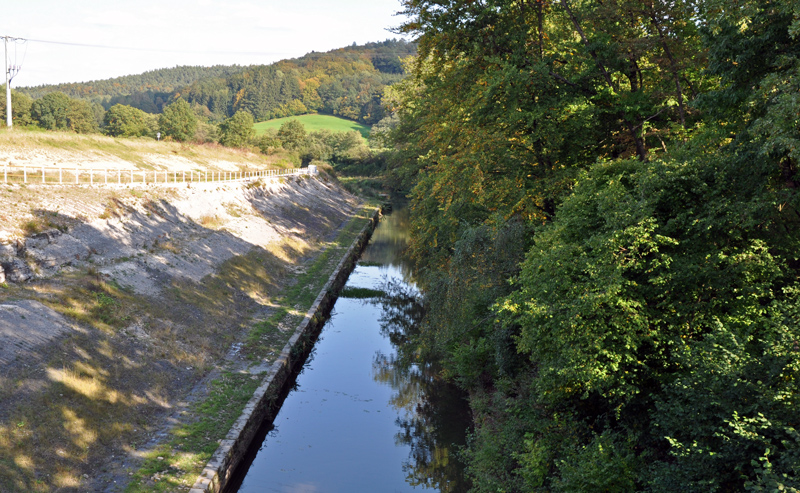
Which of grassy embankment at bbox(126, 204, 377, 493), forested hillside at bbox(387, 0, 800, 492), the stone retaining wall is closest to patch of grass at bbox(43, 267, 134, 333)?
grassy embankment at bbox(126, 204, 377, 493)

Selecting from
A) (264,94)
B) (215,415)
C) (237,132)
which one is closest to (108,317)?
(215,415)

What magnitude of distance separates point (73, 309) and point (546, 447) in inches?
499

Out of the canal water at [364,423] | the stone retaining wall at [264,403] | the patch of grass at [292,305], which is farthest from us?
the patch of grass at [292,305]

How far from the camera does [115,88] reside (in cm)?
18675

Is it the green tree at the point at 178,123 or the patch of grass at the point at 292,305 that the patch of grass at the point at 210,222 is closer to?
the patch of grass at the point at 292,305

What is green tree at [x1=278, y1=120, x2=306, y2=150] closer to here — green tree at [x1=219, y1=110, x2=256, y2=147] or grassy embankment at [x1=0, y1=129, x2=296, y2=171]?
green tree at [x1=219, y1=110, x2=256, y2=147]

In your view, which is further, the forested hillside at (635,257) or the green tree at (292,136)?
the green tree at (292,136)

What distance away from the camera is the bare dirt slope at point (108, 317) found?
10664 mm

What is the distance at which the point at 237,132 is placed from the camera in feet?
307

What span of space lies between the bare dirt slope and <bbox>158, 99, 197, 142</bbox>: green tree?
2796 inches

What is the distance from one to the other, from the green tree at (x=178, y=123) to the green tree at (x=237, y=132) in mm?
6234

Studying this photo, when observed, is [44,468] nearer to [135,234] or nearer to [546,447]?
[546,447]

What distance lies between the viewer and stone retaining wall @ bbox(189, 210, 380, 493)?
37.0 feet

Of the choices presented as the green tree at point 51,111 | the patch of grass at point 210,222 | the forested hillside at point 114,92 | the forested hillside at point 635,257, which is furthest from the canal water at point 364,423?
the forested hillside at point 114,92
